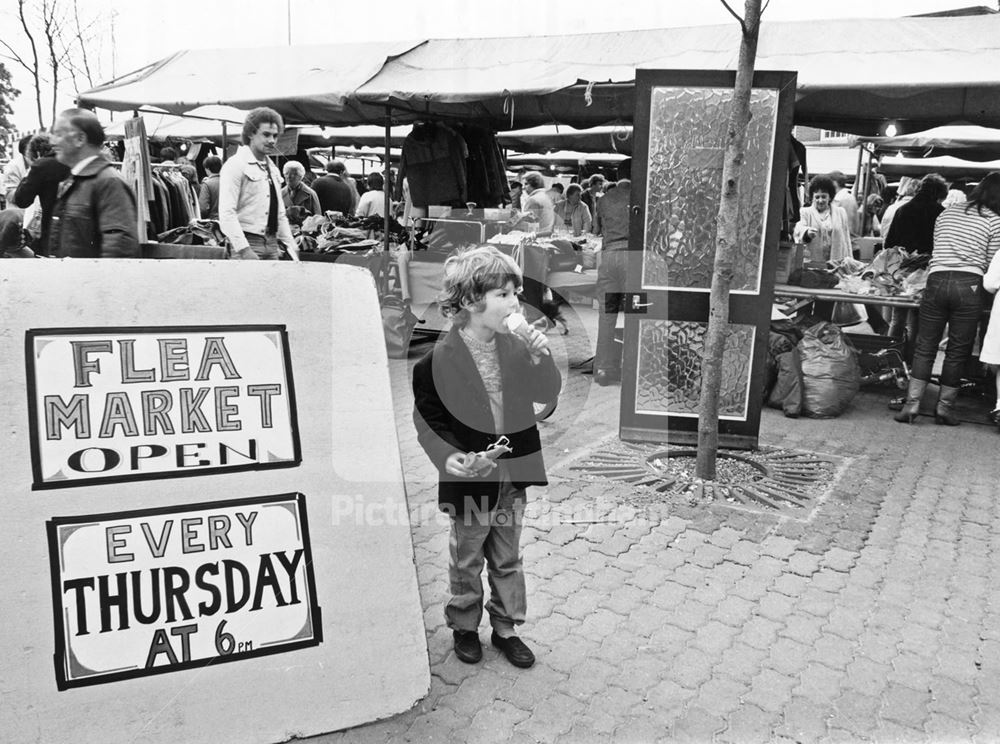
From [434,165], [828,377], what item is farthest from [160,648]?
[434,165]

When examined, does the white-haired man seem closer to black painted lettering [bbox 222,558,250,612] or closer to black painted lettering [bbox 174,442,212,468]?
black painted lettering [bbox 174,442,212,468]

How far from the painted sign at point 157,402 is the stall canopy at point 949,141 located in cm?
1062

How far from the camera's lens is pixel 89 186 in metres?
4.37

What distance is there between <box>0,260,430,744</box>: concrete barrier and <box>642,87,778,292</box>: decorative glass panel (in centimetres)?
326

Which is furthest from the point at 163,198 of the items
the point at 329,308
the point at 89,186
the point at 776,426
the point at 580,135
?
the point at 329,308

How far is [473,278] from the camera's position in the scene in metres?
2.73

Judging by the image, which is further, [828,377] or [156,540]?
[828,377]

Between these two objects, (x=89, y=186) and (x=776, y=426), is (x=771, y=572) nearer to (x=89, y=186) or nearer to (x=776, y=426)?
(x=776, y=426)

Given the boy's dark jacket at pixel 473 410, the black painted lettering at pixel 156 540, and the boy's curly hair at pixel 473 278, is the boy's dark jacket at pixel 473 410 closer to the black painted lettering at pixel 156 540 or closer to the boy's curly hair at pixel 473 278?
the boy's curly hair at pixel 473 278

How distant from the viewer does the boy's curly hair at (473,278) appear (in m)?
2.73

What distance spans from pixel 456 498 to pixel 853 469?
3.61m

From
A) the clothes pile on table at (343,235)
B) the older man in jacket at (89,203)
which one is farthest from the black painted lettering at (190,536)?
the clothes pile on table at (343,235)

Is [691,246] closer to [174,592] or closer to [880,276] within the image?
[880,276]

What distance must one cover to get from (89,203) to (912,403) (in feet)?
19.9
